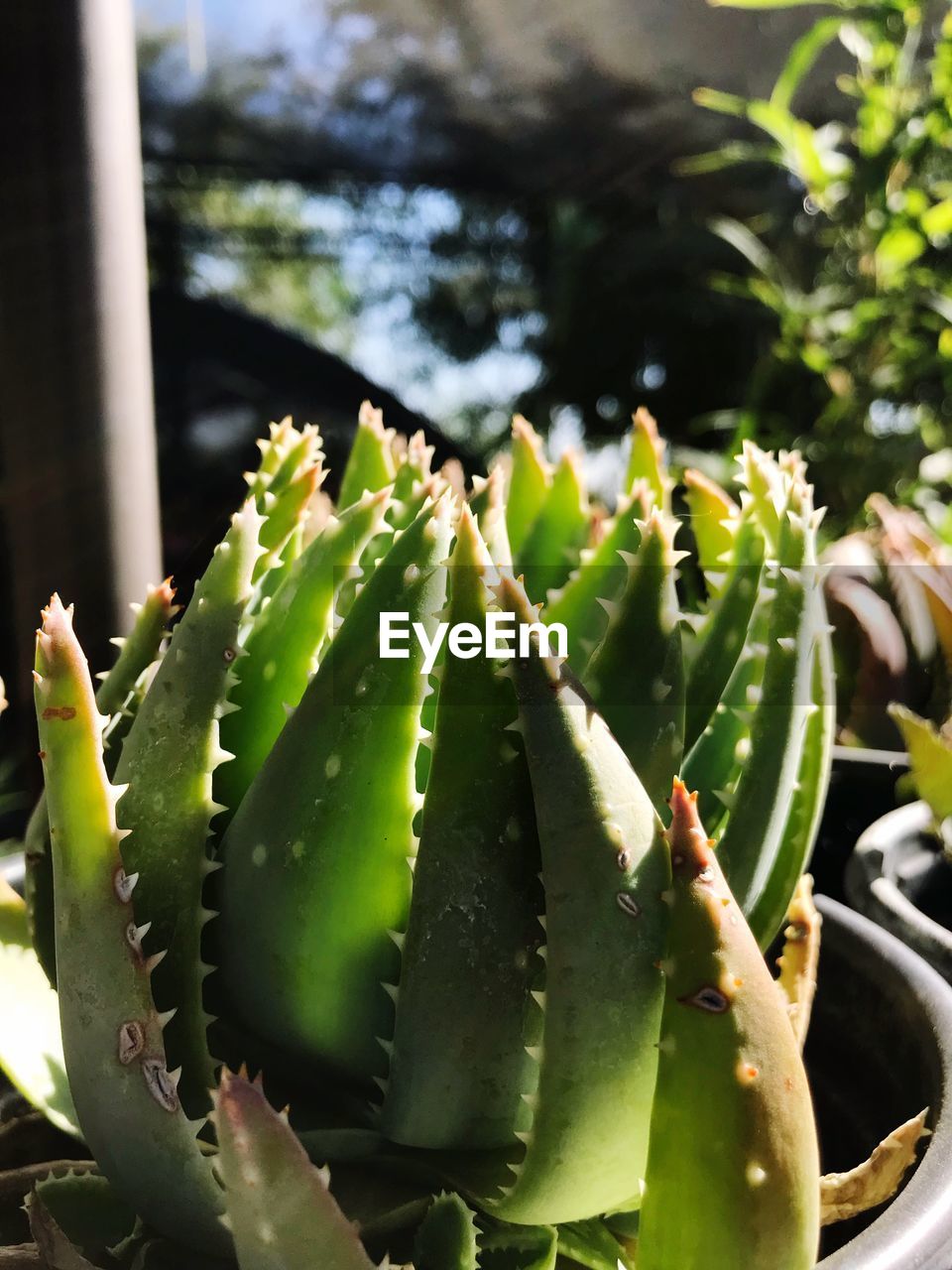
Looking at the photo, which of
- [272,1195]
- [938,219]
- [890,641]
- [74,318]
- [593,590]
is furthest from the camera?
[938,219]

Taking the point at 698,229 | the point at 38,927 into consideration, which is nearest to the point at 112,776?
the point at 38,927

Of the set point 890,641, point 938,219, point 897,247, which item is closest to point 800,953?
point 890,641

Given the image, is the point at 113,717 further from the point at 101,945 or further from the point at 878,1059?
the point at 878,1059

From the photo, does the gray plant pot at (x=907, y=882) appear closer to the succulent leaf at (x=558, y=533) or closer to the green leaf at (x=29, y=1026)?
the succulent leaf at (x=558, y=533)

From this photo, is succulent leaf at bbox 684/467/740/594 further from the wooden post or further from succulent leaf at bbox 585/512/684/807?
the wooden post

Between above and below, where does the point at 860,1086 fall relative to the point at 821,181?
below

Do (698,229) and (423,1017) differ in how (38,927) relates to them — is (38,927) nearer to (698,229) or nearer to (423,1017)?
(423,1017)
